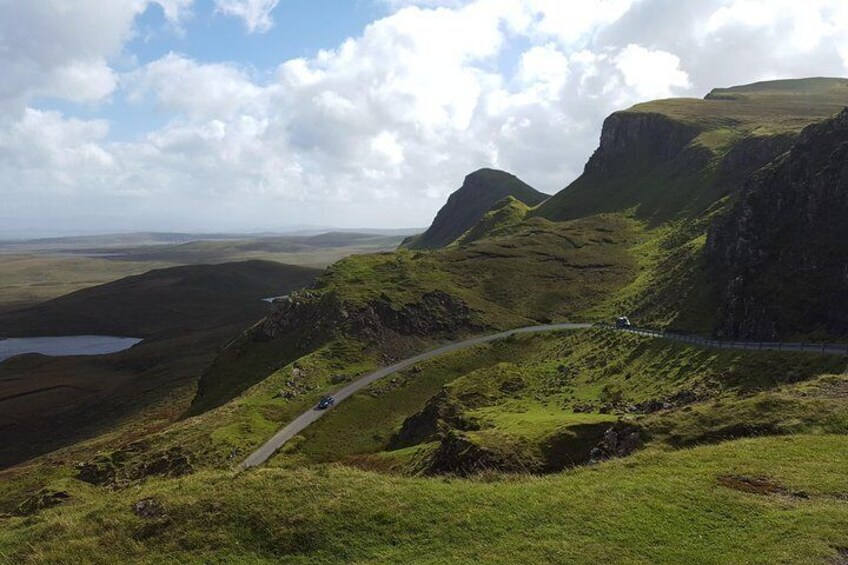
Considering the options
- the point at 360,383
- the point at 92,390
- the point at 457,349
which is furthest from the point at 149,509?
the point at 92,390

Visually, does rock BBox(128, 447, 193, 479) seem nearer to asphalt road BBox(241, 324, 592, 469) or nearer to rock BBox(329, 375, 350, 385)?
asphalt road BBox(241, 324, 592, 469)

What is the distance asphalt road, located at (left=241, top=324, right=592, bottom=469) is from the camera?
6093cm

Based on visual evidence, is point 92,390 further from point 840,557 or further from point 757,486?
point 840,557

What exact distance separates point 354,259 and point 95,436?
2408 inches

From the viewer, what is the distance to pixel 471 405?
62.9 metres

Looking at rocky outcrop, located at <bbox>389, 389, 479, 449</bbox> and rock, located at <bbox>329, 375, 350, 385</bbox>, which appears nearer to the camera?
rocky outcrop, located at <bbox>389, 389, 479, 449</bbox>

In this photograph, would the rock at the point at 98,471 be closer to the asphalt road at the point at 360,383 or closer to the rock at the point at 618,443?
the asphalt road at the point at 360,383

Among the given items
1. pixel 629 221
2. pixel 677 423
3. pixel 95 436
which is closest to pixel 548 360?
pixel 677 423

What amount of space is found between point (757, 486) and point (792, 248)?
6000 centimetres

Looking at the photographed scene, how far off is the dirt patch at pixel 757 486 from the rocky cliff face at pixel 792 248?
43.5 meters

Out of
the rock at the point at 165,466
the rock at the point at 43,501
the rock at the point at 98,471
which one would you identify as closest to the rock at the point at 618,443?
the rock at the point at 165,466

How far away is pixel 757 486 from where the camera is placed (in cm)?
2512

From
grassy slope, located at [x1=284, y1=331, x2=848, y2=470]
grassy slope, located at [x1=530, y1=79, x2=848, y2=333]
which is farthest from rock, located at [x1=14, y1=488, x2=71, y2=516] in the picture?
grassy slope, located at [x1=530, y1=79, x2=848, y2=333]

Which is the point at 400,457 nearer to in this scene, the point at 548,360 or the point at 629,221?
the point at 548,360
